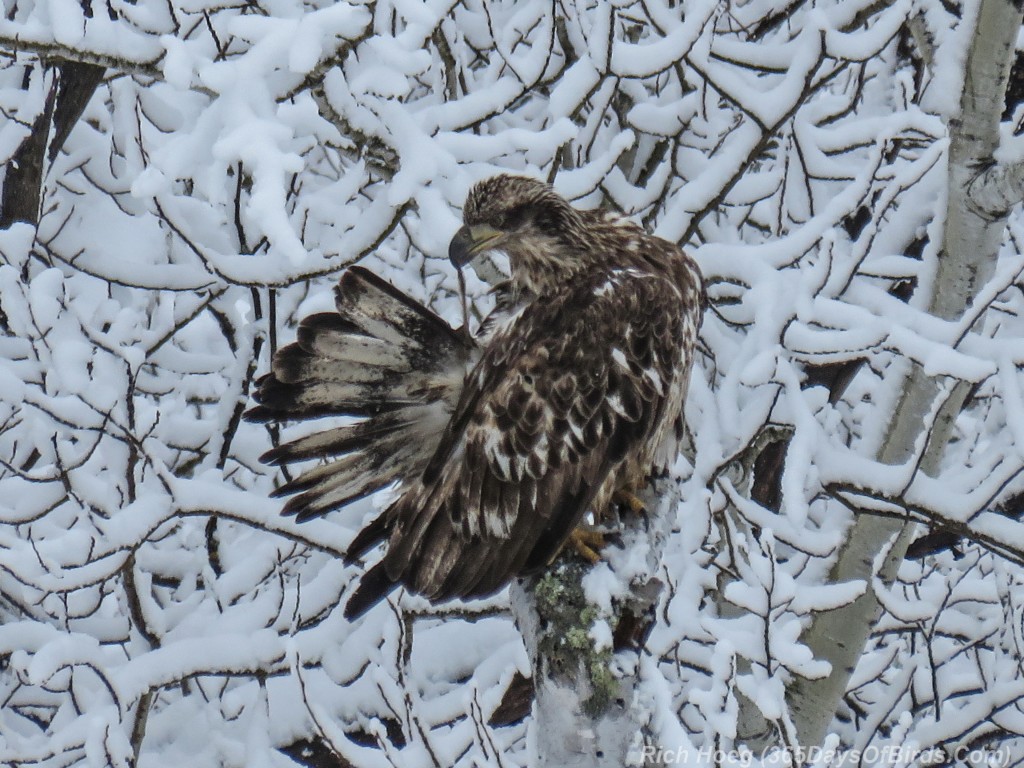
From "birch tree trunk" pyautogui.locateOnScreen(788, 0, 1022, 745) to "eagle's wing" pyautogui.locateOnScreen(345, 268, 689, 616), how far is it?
103 centimetres

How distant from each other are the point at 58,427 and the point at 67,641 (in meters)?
0.88

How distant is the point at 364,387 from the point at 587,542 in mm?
723

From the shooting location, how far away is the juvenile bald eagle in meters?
2.80

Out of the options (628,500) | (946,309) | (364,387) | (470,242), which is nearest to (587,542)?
(628,500)

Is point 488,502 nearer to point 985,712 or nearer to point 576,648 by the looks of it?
point 576,648

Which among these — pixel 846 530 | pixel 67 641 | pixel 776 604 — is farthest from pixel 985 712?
pixel 67 641

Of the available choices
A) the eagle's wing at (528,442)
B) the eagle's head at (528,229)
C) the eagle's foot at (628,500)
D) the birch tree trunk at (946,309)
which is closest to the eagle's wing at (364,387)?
the eagle's wing at (528,442)

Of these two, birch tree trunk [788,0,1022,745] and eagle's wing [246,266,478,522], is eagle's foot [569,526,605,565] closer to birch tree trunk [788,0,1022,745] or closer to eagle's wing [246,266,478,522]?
eagle's wing [246,266,478,522]

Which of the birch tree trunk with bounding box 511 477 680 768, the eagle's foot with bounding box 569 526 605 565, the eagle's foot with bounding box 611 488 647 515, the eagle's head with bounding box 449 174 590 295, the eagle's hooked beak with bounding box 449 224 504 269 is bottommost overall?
the birch tree trunk with bounding box 511 477 680 768

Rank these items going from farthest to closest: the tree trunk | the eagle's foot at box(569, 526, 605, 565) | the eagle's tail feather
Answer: the tree trunk → the eagle's tail feather → the eagle's foot at box(569, 526, 605, 565)

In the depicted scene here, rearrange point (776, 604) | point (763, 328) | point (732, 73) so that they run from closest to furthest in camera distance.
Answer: point (776, 604) → point (763, 328) → point (732, 73)

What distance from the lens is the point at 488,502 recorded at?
2.82 m

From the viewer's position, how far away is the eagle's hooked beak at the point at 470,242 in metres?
3.00

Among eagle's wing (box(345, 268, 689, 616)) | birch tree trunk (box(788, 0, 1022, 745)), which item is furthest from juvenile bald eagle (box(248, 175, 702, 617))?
birch tree trunk (box(788, 0, 1022, 745))
